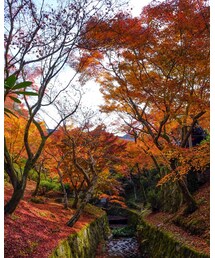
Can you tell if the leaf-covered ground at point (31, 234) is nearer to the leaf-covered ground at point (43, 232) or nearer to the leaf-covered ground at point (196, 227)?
the leaf-covered ground at point (43, 232)

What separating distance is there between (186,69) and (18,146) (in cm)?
937

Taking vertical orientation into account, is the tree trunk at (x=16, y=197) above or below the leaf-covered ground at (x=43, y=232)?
above

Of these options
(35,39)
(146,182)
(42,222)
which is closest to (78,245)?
(42,222)

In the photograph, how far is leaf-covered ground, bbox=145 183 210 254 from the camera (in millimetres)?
7609

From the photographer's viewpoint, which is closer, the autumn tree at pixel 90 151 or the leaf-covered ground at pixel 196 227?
the leaf-covered ground at pixel 196 227

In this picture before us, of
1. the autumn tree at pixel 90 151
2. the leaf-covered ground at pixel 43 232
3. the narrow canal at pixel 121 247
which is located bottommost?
the narrow canal at pixel 121 247

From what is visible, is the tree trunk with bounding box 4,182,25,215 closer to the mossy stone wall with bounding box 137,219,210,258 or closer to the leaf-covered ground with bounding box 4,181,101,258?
the leaf-covered ground with bounding box 4,181,101,258

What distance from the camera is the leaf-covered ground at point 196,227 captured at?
25.0 ft

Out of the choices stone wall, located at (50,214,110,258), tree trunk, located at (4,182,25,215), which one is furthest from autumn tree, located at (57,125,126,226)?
tree trunk, located at (4,182,25,215)

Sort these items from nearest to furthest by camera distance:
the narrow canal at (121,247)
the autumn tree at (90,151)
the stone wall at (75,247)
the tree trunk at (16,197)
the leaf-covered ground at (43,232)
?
the leaf-covered ground at (43,232) < the tree trunk at (16,197) < the stone wall at (75,247) < the narrow canal at (121,247) < the autumn tree at (90,151)

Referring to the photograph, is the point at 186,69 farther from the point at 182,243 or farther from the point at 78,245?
the point at 78,245

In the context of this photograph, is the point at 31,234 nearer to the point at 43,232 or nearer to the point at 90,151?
the point at 43,232

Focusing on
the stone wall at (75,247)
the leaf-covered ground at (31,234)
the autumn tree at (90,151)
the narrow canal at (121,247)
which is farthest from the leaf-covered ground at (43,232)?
the autumn tree at (90,151)

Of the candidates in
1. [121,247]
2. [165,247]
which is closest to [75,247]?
[165,247]
